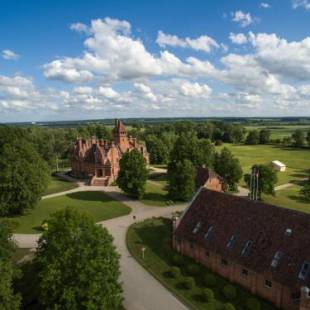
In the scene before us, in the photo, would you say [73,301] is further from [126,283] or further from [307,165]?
[307,165]

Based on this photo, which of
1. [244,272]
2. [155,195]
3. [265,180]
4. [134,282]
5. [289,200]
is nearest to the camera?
[244,272]

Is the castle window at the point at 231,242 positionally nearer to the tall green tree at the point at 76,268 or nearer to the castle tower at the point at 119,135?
the tall green tree at the point at 76,268

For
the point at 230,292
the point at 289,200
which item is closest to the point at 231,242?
the point at 230,292

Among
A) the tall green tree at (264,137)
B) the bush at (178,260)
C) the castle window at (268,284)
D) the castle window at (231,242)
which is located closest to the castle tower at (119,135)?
the bush at (178,260)

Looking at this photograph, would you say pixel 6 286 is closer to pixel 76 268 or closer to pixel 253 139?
pixel 76 268

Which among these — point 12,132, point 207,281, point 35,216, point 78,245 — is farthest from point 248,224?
point 12,132

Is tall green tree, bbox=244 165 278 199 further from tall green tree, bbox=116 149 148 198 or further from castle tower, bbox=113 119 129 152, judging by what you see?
castle tower, bbox=113 119 129 152
